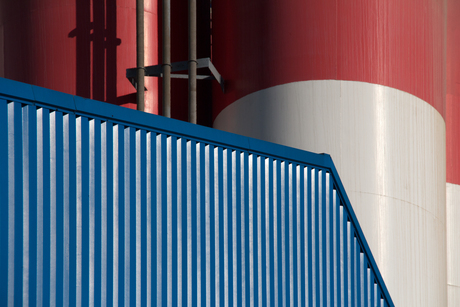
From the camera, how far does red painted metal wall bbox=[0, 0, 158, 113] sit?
14.3 metres

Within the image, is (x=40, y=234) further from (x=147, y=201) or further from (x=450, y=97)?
(x=450, y=97)

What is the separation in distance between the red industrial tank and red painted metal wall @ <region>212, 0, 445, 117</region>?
0.02 meters

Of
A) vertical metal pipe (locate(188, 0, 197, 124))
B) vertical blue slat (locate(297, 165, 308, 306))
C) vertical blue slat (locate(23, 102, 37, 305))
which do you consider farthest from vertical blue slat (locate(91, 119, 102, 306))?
vertical metal pipe (locate(188, 0, 197, 124))

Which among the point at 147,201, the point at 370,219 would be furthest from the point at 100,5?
the point at 147,201

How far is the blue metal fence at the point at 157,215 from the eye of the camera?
574cm

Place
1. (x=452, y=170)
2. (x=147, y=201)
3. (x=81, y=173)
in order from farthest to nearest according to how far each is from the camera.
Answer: (x=452, y=170) → (x=147, y=201) → (x=81, y=173)

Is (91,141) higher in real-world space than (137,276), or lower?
higher

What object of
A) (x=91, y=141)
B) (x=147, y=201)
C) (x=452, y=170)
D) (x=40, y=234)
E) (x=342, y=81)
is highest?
(x=342, y=81)

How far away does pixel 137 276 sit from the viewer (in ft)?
21.4

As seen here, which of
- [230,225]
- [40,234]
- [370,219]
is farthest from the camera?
[370,219]

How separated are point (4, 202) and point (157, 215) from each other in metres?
1.81

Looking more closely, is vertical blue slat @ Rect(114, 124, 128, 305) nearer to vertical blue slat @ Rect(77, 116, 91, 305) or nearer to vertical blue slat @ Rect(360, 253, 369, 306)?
vertical blue slat @ Rect(77, 116, 91, 305)

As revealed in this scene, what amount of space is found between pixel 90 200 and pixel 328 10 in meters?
8.14

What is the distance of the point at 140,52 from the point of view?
45.4ft
